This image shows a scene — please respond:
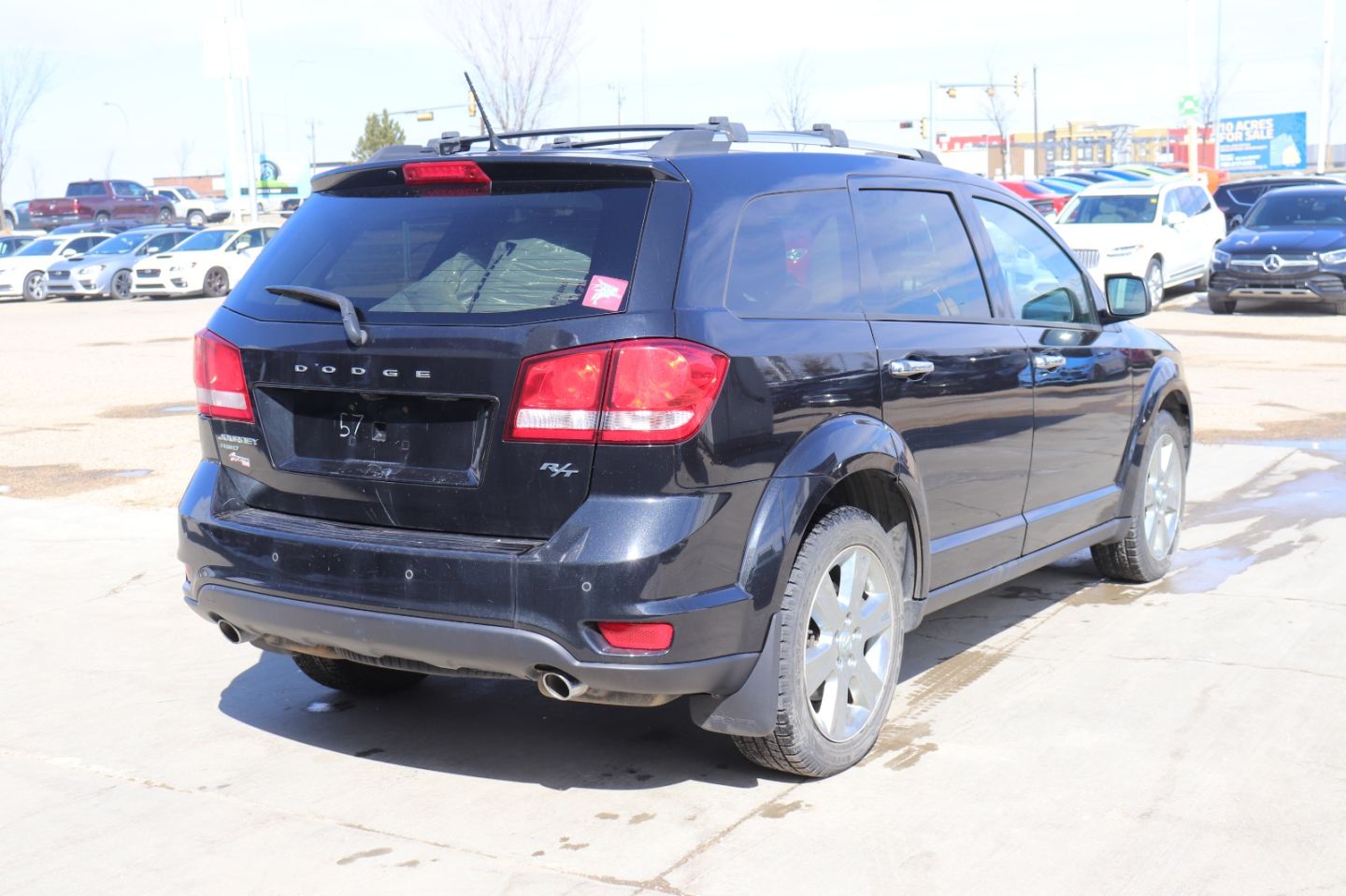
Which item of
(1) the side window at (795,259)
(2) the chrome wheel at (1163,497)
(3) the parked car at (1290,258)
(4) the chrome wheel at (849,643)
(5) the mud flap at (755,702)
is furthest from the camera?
(3) the parked car at (1290,258)

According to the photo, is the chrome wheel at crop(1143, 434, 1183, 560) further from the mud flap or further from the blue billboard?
the blue billboard

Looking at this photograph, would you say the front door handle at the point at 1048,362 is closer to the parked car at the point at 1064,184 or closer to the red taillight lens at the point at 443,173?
the red taillight lens at the point at 443,173

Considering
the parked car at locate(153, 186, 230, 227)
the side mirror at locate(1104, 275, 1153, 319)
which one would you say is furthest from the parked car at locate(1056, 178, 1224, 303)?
the parked car at locate(153, 186, 230, 227)

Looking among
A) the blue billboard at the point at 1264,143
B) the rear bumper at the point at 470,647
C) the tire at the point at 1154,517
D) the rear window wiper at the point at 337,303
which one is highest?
the blue billboard at the point at 1264,143

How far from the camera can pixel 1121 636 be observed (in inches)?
225

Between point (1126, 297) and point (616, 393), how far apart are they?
10.3 ft

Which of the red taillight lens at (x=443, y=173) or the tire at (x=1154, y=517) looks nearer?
the red taillight lens at (x=443, y=173)

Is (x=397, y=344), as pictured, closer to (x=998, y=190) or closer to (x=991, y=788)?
(x=991, y=788)

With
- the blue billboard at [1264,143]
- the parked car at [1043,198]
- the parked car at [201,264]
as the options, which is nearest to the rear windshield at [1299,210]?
the parked car at [1043,198]

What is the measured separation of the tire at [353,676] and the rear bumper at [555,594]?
104 cm

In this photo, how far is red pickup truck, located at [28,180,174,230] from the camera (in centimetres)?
5891

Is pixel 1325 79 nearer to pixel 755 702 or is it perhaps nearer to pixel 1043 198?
pixel 1043 198

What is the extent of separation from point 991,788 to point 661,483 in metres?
1.35

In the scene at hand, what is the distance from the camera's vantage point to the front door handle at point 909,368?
4421 millimetres
